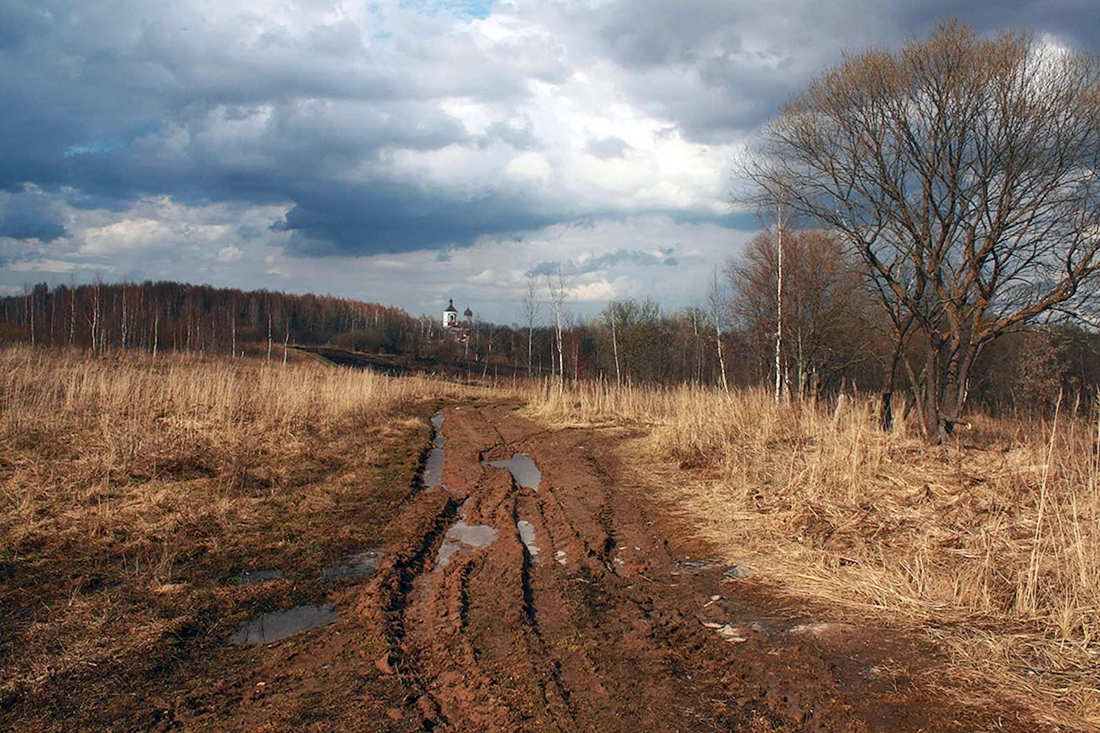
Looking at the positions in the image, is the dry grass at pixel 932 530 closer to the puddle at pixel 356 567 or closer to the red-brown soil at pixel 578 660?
the red-brown soil at pixel 578 660

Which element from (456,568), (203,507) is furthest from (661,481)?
(203,507)

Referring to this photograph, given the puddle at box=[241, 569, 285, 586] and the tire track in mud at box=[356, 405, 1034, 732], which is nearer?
the tire track in mud at box=[356, 405, 1034, 732]

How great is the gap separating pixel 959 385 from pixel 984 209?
2564 mm

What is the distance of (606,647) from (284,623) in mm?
2015

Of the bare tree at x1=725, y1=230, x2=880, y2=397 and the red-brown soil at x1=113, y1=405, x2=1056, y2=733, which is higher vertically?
the bare tree at x1=725, y1=230, x2=880, y2=397

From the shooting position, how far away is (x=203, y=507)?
266 inches

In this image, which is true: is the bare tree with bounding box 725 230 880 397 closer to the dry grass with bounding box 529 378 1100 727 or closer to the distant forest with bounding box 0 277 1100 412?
the distant forest with bounding box 0 277 1100 412

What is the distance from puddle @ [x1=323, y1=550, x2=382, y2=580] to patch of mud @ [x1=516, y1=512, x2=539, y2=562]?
1.25 m

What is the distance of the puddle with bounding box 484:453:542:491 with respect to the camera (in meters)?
9.50

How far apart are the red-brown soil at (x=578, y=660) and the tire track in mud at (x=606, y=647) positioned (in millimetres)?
11

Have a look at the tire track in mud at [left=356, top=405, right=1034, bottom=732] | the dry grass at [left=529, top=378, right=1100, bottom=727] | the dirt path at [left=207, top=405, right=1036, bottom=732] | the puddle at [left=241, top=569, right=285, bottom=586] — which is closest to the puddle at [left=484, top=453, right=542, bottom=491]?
the dry grass at [left=529, top=378, right=1100, bottom=727]

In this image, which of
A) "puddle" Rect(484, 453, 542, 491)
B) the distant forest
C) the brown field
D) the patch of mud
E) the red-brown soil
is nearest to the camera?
the red-brown soil

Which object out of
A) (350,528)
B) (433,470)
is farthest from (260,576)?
(433,470)

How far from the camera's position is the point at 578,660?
11.9ft
